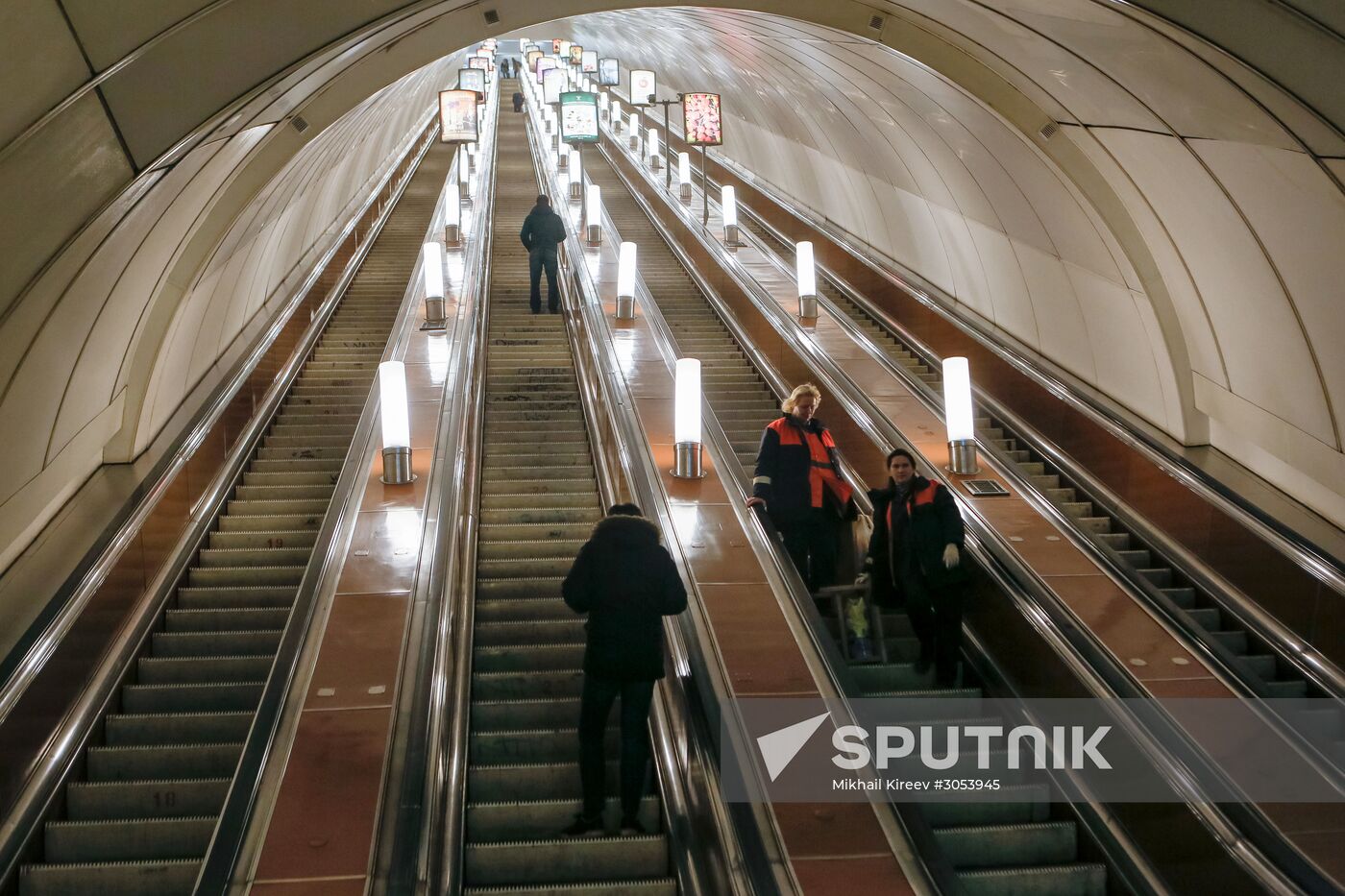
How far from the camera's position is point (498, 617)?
23.2ft

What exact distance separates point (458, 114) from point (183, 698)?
1754 cm

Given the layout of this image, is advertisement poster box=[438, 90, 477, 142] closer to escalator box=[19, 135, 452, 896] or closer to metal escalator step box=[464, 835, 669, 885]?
escalator box=[19, 135, 452, 896]

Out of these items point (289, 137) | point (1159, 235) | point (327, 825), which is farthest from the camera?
point (289, 137)

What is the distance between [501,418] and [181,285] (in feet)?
9.55

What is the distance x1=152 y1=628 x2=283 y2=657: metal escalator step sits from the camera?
6.86 metres

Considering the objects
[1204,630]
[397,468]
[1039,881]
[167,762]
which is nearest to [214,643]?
[167,762]

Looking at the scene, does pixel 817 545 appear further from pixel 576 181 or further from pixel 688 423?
pixel 576 181

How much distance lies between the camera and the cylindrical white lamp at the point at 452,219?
19734 millimetres

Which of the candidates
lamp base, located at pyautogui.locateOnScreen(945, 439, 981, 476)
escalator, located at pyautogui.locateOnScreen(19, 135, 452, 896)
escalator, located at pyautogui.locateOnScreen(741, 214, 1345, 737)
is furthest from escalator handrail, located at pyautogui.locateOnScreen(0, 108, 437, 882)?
escalator, located at pyautogui.locateOnScreen(741, 214, 1345, 737)

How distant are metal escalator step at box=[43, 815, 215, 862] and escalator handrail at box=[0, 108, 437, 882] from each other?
0.49 feet

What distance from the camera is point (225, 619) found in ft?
23.6

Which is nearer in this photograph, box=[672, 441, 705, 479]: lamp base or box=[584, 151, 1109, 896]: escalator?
box=[584, 151, 1109, 896]: escalator

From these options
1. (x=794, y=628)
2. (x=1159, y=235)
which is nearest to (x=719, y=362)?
(x=1159, y=235)

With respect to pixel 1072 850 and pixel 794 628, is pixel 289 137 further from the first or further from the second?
pixel 1072 850
